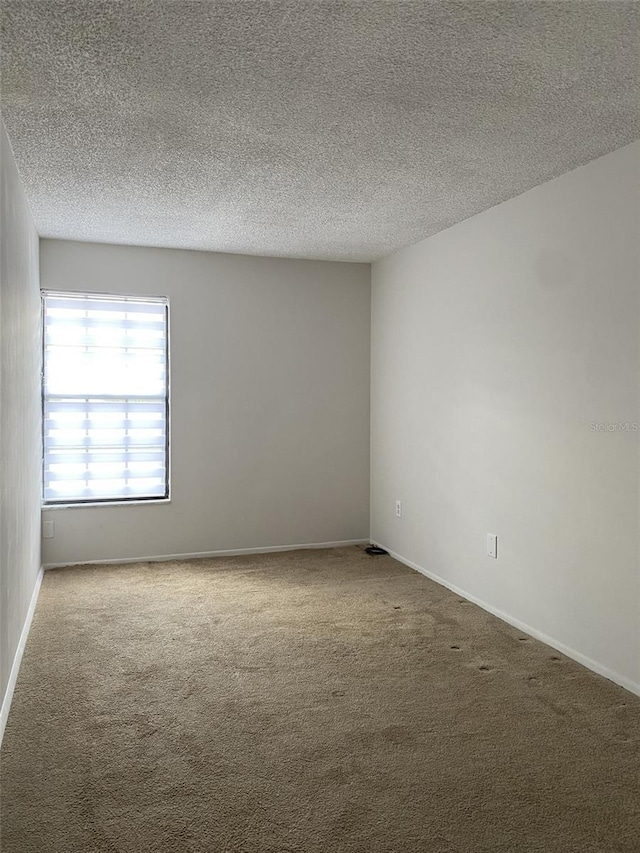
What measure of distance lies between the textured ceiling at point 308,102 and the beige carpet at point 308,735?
2.37 m

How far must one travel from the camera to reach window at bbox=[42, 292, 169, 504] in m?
4.96

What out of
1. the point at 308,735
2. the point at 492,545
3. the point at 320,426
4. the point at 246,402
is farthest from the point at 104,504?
the point at 308,735

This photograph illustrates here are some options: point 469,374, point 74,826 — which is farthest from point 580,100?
point 74,826

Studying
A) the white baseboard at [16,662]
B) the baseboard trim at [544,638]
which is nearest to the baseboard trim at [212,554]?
the white baseboard at [16,662]

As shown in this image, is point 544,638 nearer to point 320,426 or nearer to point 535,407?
point 535,407

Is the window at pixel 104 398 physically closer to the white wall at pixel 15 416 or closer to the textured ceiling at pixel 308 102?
the white wall at pixel 15 416

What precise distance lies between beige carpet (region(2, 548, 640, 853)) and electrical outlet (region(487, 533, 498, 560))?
0.35 metres

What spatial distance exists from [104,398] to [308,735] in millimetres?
3260

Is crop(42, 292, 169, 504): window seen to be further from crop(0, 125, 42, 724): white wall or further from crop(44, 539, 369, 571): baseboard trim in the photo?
crop(0, 125, 42, 724): white wall

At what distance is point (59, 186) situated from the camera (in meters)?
3.63

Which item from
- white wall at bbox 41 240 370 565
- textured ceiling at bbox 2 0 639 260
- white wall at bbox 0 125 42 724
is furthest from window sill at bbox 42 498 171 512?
textured ceiling at bbox 2 0 639 260

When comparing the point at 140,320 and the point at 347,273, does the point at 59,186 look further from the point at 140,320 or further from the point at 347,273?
the point at 347,273

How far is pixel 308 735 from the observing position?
2564mm

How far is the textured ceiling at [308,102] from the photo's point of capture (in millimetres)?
1999
